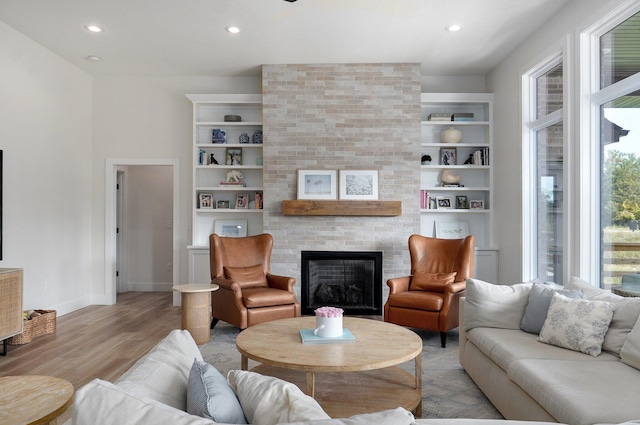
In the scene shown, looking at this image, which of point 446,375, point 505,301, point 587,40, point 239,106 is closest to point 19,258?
point 239,106

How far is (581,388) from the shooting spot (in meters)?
1.98

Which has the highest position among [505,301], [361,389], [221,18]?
[221,18]

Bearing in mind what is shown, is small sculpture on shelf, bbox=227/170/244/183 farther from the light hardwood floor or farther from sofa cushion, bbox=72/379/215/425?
sofa cushion, bbox=72/379/215/425

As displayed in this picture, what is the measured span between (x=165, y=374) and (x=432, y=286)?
3.52 metres

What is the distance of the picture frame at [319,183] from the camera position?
545cm

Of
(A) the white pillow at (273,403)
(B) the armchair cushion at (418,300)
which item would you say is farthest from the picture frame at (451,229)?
(A) the white pillow at (273,403)

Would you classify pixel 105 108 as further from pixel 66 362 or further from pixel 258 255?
pixel 66 362

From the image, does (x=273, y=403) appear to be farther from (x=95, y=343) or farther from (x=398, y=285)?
(x=95, y=343)

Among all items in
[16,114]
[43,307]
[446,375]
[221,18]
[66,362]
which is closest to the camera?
[446,375]

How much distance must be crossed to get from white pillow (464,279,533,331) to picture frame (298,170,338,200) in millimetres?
2540

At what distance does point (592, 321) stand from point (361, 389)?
1.34 meters

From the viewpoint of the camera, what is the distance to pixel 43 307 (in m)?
4.93

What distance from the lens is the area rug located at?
2.72 m

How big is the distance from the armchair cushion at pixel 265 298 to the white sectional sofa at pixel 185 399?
279cm
